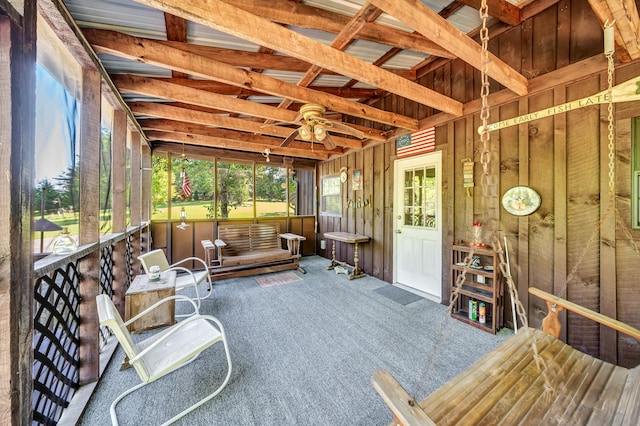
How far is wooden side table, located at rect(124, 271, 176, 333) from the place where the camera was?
2.46 metres

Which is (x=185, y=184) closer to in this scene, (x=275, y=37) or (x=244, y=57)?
(x=244, y=57)

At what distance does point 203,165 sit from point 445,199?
4.93 m

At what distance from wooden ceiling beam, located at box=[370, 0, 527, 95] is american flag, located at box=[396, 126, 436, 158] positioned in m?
1.32

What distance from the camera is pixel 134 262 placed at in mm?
3748

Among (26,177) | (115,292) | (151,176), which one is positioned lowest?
(115,292)

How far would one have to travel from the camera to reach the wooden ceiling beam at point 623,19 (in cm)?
133

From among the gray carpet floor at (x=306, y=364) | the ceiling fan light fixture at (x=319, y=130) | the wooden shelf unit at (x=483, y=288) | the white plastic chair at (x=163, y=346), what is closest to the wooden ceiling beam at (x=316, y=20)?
the ceiling fan light fixture at (x=319, y=130)

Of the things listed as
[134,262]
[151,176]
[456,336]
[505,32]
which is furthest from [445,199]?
[151,176]

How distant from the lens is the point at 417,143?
145 inches

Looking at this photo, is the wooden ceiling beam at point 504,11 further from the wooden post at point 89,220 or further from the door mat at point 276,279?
the door mat at point 276,279

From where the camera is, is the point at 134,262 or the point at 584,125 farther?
the point at 134,262

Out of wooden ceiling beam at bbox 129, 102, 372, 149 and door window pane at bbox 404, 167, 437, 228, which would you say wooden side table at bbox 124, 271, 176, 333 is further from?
door window pane at bbox 404, 167, 437, 228

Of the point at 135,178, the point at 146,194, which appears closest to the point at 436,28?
the point at 135,178

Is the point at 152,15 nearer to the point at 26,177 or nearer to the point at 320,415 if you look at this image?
the point at 26,177
